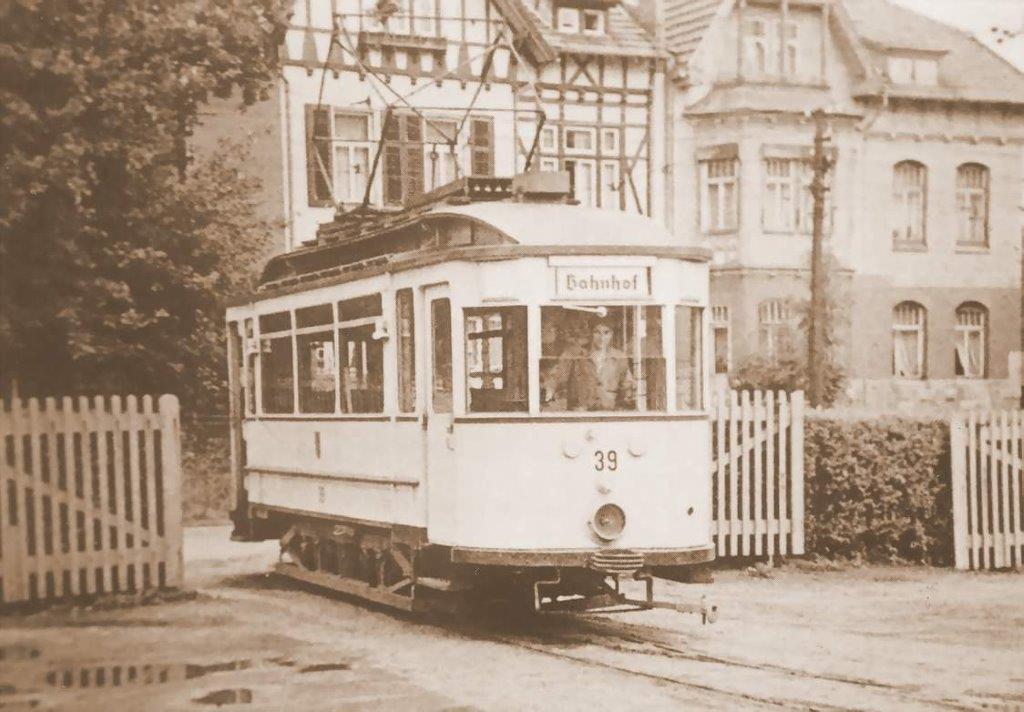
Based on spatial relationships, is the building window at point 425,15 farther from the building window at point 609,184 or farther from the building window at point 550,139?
the building window at point 609,184

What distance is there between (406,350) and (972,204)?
27.0 m

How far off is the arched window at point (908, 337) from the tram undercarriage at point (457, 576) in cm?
2242

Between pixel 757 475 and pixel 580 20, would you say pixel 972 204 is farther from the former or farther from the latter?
pixel 757 475

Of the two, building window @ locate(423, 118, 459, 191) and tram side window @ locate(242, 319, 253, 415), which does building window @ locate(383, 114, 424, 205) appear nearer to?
building window @ locate(423, 118, 459, 191)

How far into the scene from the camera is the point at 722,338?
34406 millimetres

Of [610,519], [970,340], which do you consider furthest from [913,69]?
[610,519]

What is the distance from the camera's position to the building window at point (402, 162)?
29.8 metres

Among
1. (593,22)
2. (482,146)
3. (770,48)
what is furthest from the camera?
(770,48)

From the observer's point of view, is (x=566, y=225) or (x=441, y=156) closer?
(x=566, y=225)

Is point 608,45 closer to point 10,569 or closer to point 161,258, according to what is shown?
point 161,258

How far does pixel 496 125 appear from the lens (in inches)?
1219

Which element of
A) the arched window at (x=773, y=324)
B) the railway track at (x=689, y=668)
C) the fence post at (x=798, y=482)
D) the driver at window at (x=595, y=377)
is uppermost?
the arched window at (x=773, y=324)

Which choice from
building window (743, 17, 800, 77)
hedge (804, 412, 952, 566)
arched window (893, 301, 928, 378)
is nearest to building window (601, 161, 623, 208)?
building window (743, 17, 800, 77)

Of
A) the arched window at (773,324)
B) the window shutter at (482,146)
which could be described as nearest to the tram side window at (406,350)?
the window shutter at (482,146)
